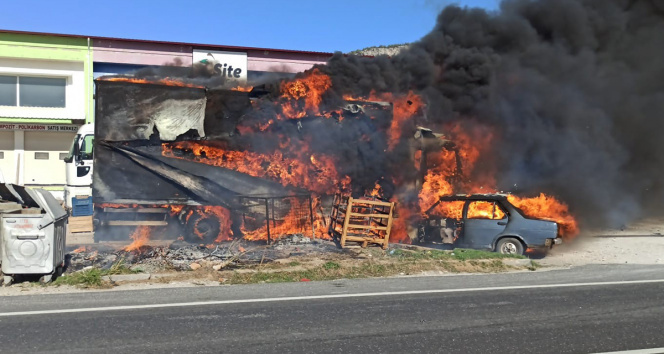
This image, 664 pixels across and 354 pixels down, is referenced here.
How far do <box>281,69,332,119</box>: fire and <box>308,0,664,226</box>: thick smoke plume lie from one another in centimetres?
104

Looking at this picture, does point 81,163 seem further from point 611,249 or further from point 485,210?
point 611,249

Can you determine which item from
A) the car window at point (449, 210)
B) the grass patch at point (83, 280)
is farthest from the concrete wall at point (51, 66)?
the car window at point (449, 210)

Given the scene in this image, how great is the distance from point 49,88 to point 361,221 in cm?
1827

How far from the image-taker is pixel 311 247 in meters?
11.5

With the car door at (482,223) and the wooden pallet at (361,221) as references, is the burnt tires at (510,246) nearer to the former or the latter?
the car door at (482,223)

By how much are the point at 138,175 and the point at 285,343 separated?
814cm

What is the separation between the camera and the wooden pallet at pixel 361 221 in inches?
452

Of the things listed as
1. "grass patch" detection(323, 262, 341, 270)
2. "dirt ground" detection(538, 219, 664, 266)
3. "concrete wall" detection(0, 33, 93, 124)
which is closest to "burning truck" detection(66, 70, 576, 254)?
"dirt ground" detection(538, 219, 664, 266)

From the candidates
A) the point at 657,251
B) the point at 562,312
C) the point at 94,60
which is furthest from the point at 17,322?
the point at 94,60

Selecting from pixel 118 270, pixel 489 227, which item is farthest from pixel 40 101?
pixel 489 227

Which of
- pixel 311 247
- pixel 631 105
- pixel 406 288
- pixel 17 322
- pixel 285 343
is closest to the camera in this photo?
pixel 285 343

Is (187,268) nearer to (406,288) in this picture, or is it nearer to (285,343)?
(406,288)

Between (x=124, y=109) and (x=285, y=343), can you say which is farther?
(x=124, y=109)

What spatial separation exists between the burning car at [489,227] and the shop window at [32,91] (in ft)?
62.0
